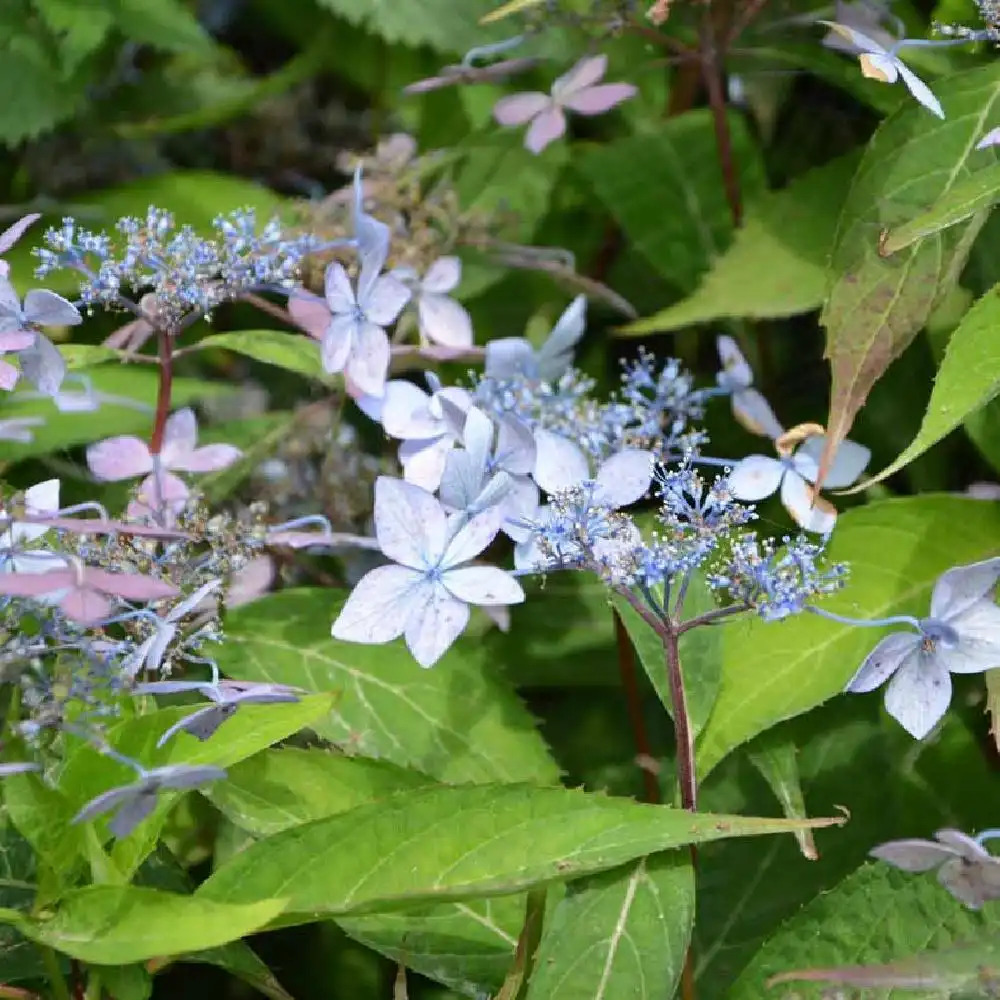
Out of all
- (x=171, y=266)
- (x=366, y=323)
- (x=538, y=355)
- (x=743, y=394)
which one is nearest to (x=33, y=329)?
(x=171, y=266)

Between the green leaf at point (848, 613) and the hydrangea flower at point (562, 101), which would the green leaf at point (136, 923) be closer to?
the green leaf at point (848, 613)

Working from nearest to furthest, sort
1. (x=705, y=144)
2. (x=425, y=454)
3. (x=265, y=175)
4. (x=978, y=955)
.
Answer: (x=978, y=955) < (x=425, y=454) < (x=705, y=144) < (x=265, y=175)

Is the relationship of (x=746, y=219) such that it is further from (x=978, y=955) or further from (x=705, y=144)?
(x=978, y=955)

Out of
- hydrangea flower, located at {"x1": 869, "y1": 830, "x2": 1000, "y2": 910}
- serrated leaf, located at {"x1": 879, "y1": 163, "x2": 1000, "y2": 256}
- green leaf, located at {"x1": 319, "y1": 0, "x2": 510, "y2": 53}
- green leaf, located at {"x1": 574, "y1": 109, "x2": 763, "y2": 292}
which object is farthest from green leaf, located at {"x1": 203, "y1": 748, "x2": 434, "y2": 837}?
green leaf, located at {"x1": 319, "y1": 0, "x2": 510, "y2": 53}

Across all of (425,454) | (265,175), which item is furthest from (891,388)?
(265,175)

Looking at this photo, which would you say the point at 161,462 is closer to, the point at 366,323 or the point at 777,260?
the point at 366,323

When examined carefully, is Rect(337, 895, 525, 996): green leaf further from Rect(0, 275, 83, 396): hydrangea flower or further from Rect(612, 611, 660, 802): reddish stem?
Rect(0, 275, 83, 396): hydrangea flower

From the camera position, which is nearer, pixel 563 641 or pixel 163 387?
pixel 163 387
